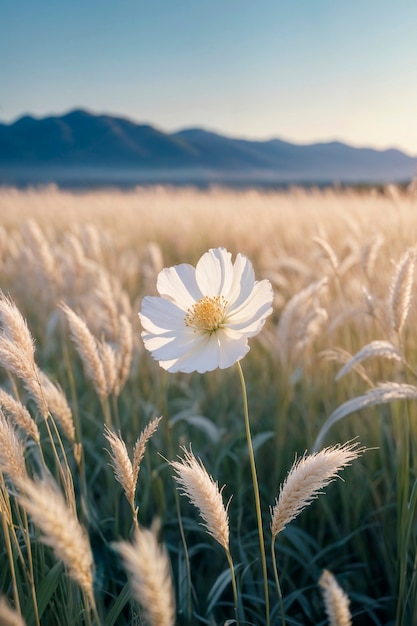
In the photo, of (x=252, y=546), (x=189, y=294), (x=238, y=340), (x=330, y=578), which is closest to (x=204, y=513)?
(x=330, y=578)

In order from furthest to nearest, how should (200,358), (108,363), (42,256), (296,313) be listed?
(42,256)
(296,313)
(108,363)
(200,358)

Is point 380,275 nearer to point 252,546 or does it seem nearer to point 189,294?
point 252,546

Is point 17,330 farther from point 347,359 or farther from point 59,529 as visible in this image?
point 347,359

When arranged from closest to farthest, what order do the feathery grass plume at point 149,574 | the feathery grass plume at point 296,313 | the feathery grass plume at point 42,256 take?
the feathery grass plume at point 149,574 → the feathery grass plume at point 296,313 → the feathery grass plume at point 42,256

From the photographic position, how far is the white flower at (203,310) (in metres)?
0.98

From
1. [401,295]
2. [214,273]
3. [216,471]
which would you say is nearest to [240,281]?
[214,273]

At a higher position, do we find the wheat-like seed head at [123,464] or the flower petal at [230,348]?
the flower petal at [230,348]

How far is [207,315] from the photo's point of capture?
1.01m

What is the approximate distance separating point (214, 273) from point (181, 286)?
0.20ft

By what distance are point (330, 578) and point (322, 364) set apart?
1.71m

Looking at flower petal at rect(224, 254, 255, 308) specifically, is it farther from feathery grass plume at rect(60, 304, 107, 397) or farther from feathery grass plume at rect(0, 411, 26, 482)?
feathery grass plume at rect(0, 411, 26, 482)

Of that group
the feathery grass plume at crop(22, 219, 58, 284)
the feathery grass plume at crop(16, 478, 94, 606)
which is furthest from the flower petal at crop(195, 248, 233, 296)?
the feathery grass plume at crop(22, 219, 58, 284)

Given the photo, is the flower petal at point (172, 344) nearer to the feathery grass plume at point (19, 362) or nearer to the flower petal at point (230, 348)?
the flower petal at point (230, 348)

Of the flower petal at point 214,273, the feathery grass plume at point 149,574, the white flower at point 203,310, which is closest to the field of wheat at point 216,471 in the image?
the feathery grass plume at point 149,574
